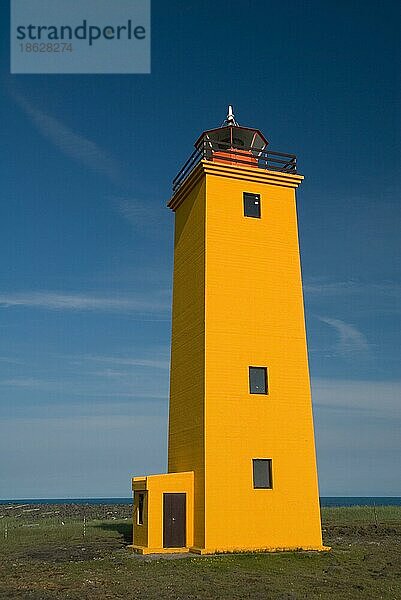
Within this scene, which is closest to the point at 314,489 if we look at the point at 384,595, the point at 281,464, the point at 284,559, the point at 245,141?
the point at 281,464

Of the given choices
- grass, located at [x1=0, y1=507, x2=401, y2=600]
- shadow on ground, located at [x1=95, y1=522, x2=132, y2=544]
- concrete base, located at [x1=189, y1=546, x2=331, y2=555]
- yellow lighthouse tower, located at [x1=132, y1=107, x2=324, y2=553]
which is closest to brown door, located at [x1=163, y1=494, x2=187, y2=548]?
yellow lighthouse tower, located at [x1=132, y1=107, x2=324, y2=553]

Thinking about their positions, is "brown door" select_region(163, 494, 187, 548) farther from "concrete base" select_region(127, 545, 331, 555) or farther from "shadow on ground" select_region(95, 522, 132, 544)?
"shadow on ground" select_region(95, 522, 132, 544)

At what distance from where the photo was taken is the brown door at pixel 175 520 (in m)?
25.9

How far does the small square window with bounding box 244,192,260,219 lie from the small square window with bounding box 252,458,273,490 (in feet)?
35.0

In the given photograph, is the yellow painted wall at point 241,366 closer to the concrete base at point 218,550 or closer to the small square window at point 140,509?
the concrete base at point 218,550

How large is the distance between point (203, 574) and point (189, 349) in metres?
10.2

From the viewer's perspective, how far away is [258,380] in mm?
27250

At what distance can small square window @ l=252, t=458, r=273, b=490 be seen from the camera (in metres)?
26.1

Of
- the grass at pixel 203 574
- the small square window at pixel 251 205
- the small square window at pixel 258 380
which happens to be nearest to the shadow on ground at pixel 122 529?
the grass at pixel 203 574

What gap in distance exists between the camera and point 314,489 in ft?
88.8

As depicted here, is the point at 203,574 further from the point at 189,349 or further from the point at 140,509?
the point at 189,349

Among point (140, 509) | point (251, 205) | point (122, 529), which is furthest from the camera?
point (122, 529)

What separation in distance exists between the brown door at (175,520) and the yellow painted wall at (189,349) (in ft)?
1.86

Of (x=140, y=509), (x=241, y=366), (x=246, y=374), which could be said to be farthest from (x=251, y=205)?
(x=140, y=509)
